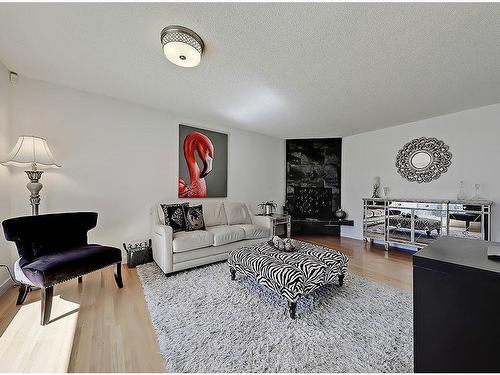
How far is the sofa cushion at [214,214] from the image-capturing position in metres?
3.37

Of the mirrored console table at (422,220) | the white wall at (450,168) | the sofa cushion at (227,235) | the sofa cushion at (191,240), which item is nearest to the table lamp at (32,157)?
the sofa cushion at (191,240)

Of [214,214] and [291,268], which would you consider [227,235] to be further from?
[291,268]

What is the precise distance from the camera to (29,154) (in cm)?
204

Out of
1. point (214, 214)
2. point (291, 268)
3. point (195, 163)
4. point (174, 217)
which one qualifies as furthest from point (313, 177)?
point (291, 268)

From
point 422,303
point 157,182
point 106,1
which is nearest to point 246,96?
point 106,1

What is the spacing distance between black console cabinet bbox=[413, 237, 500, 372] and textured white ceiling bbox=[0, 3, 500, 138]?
1630mm

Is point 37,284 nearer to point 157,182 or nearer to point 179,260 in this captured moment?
point 179,260

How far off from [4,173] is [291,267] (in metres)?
3.06

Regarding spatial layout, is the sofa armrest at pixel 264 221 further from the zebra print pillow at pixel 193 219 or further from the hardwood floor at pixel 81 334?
the hardwood floor at pixel 81 334

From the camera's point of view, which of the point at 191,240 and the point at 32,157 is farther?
the point at 191,240

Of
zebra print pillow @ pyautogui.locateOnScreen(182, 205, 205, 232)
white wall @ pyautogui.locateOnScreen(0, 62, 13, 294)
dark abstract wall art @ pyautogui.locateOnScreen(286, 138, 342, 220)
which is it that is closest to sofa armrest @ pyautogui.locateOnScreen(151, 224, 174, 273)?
zebra print pillow @ pyautogui.locateOnScreen(182, 205, 205, 232)

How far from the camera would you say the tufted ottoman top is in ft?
5.55

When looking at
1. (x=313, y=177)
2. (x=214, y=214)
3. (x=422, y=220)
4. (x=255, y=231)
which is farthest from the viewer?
(x=313, y=177)

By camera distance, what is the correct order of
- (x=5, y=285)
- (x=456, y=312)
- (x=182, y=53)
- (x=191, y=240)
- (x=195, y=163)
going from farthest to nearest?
1. (x=195, y=163)
2. (x=191, y=240)
3. (x=5, y=285)
4. (x=182, y=53)
5. (x=456, y=312)
